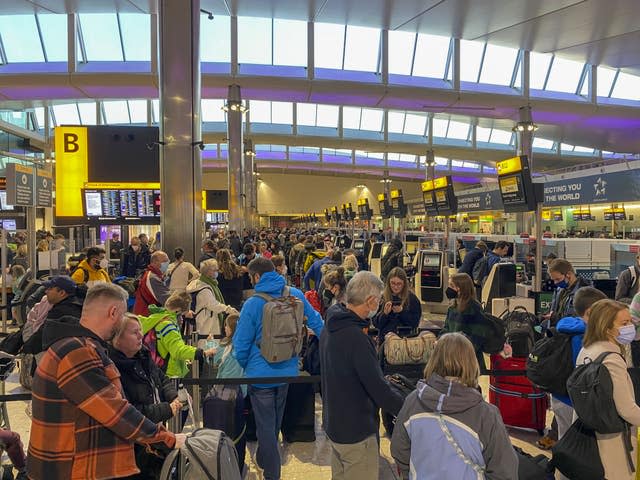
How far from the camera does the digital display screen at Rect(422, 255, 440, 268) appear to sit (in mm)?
11594

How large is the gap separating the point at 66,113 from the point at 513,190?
1170 inches

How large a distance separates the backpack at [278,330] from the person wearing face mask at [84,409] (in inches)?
48.8

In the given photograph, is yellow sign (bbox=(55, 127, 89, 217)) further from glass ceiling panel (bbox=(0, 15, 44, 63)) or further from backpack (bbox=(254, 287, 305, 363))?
glass ceiling panel (bbox=(0, 15, 44, 63))

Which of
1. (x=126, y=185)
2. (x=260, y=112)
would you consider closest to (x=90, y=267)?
(x=126, y=185)

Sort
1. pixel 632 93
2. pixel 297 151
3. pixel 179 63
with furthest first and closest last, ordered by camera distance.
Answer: pixel 297 151, pixel 632 93, pixel 179 63

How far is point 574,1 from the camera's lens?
44.1 ft

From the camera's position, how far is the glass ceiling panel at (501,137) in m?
34.1

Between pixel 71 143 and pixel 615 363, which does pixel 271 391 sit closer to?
pixel 615 363

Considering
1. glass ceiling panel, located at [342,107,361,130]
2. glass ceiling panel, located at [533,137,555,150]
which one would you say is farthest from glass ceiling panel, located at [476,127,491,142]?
glass ceiling panel, located at [342,107,361,130]

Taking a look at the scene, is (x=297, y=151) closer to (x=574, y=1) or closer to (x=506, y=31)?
(x=506, y=31)

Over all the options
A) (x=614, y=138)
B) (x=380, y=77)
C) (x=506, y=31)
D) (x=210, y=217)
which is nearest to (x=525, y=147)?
(x=506, y=31)

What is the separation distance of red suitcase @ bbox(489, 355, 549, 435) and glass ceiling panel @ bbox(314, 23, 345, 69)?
54.7 feet

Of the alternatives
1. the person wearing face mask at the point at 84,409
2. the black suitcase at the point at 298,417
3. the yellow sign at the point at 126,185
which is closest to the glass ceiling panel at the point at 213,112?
the yellow sign at the point at 126,185

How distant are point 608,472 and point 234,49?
56.1 feet
